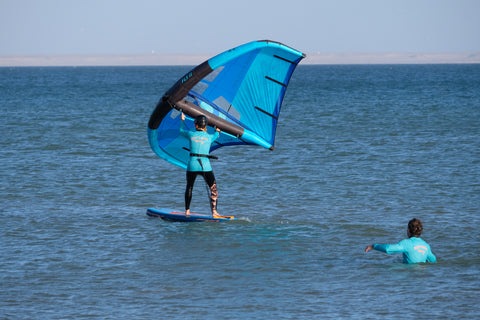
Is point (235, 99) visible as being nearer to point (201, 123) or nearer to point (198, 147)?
point (201, 123)

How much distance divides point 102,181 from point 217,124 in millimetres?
6196

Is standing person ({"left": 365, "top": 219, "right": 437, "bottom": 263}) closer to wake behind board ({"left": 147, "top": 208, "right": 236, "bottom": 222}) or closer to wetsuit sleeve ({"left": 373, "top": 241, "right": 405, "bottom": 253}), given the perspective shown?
wetsuit sleeve ({"left": 373, "top": 241, "right": 405, "bottom": 253})

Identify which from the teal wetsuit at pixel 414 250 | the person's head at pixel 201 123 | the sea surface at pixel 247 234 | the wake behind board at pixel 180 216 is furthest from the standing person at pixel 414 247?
the person's head at pixel 201 123

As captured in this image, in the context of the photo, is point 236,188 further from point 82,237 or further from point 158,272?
point 158,272

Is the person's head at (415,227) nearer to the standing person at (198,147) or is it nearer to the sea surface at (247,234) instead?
the sea surface at (247,234)

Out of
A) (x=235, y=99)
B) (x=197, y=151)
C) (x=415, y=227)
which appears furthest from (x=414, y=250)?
(x=235, y=99)

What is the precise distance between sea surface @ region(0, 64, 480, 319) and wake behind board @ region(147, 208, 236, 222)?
16 centimetres

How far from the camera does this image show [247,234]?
13352mm

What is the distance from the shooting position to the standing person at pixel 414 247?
10.6 m

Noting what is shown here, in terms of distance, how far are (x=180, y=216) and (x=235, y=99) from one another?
2731 mm

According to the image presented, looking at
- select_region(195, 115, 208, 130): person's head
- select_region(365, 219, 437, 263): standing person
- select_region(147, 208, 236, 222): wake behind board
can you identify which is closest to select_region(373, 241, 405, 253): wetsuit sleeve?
select_region(365, 219, 437, 263): standing person

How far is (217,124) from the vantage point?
47.9 feet

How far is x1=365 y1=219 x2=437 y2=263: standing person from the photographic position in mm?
10641

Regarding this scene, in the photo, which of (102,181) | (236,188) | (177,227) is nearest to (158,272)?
(177,227)
